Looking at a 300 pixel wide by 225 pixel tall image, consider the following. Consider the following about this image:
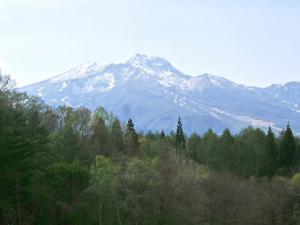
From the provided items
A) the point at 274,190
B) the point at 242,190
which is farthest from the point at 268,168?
the point at 242,190

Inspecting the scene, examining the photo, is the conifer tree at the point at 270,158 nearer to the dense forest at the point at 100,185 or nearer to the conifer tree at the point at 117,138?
the dense forest at the point at 100,185

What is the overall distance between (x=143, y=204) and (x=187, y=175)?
6536 millimetres

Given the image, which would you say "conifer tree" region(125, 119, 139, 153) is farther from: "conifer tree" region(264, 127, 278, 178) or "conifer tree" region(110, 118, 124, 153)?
"conifer tree" region(264, 127, 278, 178)

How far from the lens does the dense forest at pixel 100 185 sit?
4094cm

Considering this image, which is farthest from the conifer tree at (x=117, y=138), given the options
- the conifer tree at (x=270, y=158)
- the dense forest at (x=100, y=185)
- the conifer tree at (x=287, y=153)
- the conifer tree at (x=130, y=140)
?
the conifer tree at (x=287, y=153)

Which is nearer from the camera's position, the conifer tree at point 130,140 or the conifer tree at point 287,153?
the conifer tree at point 130,140

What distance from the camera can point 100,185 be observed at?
154 ft

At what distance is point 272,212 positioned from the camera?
7275cm

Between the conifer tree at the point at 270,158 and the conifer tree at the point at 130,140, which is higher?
the conifer tree at the point at 130,140

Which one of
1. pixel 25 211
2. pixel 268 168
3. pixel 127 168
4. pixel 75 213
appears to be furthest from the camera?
pixel 268 168

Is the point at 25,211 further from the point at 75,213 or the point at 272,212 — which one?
the point at 272,212

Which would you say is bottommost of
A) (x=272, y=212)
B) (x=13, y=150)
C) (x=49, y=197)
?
(x=272, y=212)

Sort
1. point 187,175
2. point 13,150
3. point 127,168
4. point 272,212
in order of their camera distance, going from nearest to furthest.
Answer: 1. point 13,150
2. point 127,168
3. point 187,175
4. point 272,212

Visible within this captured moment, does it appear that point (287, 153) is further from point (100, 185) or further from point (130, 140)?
point (100, 185)
